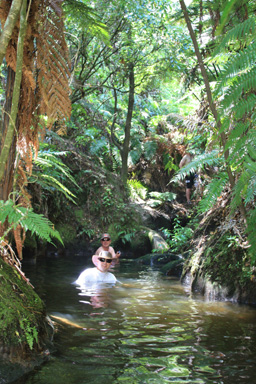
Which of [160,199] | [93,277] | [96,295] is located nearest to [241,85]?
[96,295]

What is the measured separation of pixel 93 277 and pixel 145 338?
330cm

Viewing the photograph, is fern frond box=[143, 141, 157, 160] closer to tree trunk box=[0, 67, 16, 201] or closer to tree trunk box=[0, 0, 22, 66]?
tree trunk box=[0, 67, 16, 201]

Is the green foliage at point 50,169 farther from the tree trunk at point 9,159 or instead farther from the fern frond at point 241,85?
the fern frond at point 241,85

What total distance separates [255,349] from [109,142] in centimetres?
1341

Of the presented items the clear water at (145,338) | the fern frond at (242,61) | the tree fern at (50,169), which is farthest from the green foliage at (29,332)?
the fern frond at (242,61)

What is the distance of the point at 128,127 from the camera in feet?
46.4

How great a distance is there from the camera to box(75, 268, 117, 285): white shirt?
6746mm

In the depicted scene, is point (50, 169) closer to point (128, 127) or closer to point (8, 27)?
point (128, 127)

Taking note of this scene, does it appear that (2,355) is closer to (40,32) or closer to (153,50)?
(40,32)

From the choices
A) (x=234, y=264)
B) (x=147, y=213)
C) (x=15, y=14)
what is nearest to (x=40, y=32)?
(x=15, y=14)

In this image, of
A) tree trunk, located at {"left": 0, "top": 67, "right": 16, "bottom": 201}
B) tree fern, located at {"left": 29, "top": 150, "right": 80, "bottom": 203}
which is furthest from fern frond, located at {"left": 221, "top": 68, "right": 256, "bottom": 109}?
tree fern, located at {"left": 29, "top": 150, "right": 80, "bottom": 203}

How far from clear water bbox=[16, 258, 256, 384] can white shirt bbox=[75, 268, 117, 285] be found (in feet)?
0.84

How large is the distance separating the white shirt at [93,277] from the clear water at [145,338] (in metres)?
0.26

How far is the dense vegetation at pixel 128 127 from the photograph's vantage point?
2604 millimetres
